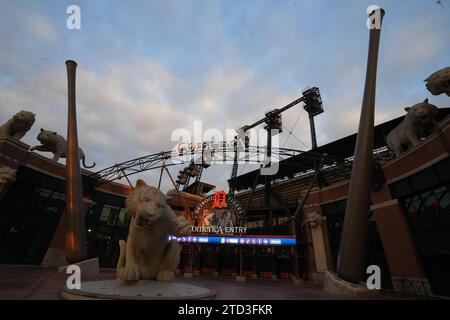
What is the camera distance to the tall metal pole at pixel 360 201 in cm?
757

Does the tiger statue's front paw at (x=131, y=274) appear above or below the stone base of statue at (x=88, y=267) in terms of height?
above

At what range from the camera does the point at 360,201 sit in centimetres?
788

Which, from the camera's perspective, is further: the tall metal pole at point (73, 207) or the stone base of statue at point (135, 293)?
the tall metal pole at point (73, 207)

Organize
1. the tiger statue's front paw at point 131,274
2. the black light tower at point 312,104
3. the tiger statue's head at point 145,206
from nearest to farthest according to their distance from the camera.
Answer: the tiger statue's head at point 145,206 < the tiger statue's front paw at point 131,274 < the black light tower at point 312,104

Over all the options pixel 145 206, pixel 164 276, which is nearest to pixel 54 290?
pixel 164 276

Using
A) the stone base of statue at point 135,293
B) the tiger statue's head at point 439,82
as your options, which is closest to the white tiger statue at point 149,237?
the stone base of statue at point 135,293

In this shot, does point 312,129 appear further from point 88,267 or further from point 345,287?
point 88,267

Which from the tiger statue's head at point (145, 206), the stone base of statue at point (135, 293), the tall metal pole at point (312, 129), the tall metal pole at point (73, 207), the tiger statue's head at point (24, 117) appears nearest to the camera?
the stone base of statue at point (135, 293)

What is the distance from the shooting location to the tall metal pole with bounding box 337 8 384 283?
7.57 m

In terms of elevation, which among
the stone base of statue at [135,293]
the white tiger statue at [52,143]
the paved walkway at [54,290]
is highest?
the white tiger statue at [52,143]

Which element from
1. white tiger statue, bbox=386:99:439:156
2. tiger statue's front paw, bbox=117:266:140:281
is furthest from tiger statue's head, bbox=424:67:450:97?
tiger statue's front paw, bbox=117:266:140:281

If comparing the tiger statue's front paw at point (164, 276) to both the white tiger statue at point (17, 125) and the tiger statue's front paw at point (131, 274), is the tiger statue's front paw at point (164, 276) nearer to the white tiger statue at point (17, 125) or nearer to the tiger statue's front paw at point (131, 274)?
the tiger statue's front paw at point (131, 274)

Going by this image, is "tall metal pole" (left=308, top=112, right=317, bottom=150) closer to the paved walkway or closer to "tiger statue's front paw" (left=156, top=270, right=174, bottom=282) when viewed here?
the paved walkway
